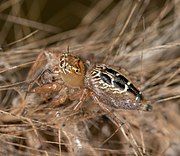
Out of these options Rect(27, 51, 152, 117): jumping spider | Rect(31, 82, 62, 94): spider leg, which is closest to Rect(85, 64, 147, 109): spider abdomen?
Rect(27, 51, 152, 117): jumping spider

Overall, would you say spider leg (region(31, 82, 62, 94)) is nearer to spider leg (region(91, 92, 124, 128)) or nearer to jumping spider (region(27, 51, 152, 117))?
jumping spider (region(27, 51, 152, 117))

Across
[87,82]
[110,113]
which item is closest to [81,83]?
[87,82]

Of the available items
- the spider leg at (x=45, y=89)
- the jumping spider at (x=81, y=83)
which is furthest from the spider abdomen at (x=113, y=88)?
the spider leg at (x=45, y=89)

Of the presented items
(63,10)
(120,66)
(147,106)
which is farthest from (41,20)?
(147,106)

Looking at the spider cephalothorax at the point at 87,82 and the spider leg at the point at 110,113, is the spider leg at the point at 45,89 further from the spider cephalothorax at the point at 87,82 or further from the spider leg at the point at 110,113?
the spider leg at the point at 110,113

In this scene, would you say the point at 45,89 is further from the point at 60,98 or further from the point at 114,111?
the point at 114,111

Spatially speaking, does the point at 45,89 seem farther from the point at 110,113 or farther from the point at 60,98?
the point at 110,113
